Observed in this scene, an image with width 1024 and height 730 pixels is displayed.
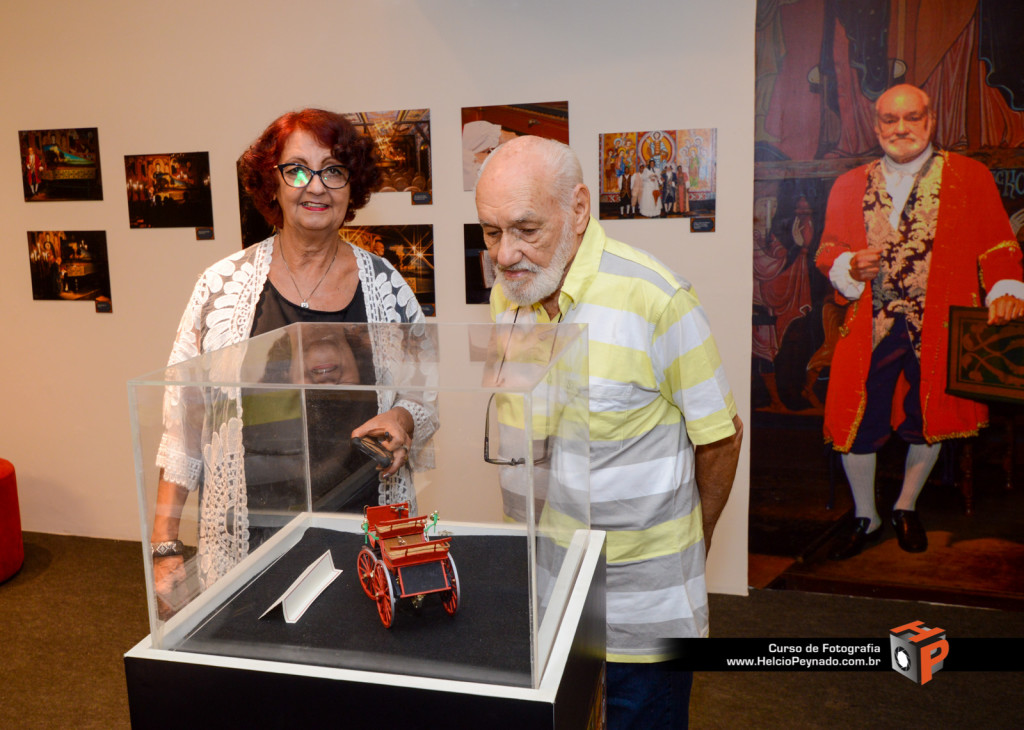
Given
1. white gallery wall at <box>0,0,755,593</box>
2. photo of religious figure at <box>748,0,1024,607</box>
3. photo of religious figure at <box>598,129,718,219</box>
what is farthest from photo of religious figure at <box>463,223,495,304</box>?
photo of religious figure at <box>748,0,1024,607</box>

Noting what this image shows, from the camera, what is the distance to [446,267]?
360cm

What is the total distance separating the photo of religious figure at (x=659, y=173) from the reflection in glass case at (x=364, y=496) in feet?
7.57

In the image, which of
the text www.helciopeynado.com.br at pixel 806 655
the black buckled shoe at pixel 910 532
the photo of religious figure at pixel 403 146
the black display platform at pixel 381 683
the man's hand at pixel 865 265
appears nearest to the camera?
the black display platform at pixel 381 683

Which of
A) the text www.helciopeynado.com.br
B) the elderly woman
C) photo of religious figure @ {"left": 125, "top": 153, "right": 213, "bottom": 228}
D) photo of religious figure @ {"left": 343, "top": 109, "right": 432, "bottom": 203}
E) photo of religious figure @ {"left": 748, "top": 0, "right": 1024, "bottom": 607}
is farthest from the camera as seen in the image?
photo of religious figure @ {"left": 125, "top": 153, "right": 213, "bottom": 228}

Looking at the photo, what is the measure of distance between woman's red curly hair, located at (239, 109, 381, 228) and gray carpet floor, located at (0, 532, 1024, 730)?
1.82m

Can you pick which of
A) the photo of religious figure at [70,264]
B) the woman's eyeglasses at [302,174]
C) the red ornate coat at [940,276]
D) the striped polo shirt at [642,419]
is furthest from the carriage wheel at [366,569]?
the photo of religious figure at [70,264]

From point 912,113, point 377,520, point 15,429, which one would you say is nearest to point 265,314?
point 377,520

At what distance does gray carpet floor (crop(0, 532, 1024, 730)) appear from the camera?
2.62 meters

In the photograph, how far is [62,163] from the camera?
3943mm

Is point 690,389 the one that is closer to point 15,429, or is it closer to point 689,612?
point 689,612

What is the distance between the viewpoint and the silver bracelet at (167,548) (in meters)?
0.99

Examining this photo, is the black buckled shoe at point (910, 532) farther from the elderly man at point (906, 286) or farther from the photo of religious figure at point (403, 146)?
the photo of religious figure at point (403, 146)

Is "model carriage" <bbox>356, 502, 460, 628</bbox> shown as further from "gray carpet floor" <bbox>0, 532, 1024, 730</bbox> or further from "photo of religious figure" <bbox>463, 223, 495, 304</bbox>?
"photo of religious figure" <bbox>463, 223, 495, 304</bbox>

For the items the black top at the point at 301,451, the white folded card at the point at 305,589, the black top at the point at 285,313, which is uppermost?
the black top at the point at 285,313
